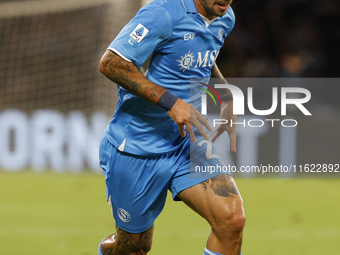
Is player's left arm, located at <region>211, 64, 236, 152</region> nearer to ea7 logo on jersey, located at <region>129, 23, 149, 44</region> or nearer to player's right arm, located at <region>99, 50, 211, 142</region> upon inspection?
player's right arm, located at <region>99, 50, 211, 142</region>

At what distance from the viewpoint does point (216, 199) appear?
2.92m

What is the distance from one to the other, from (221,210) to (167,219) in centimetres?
305

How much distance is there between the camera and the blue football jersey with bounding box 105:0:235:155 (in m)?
2.80

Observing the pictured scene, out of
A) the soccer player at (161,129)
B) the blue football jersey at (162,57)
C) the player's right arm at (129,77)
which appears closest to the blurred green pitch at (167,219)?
the soccer player at (161,129)

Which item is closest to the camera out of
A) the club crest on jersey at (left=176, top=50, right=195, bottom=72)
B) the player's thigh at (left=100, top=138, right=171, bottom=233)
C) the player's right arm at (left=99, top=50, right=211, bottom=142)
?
the player's right arm at (left=99, top=50, right=211, bottom=142)

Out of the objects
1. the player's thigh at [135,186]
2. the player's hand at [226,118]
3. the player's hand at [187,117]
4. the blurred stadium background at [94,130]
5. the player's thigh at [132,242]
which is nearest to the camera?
the player's hand at [187,117]

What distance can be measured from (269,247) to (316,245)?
438 mm

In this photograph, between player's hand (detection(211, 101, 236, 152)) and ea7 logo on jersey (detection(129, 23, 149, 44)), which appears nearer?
ea7 logo on jersey (detection(129, 23, 149, 44))

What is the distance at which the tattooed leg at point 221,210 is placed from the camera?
9.37 feet

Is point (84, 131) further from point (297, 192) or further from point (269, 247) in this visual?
point (269, 247)

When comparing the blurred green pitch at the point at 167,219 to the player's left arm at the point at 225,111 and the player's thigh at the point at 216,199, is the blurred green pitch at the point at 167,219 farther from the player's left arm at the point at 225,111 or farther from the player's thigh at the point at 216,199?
the player's thigh at the point at 216,199

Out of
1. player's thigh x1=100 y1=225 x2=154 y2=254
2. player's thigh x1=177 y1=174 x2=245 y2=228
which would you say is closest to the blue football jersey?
player's thigh x1=177 y1=174 x2=245 y2=228

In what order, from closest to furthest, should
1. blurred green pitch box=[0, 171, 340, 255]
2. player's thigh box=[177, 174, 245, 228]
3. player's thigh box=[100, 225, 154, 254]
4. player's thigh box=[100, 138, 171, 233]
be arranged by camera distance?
player's thigh box=[177, 174, 245, 228], player's thigh box=[100, 138, 171, 233], player's thigh box=[100, 225, 154, 254], blurred green pitch box=[0, 171, 340, 255]

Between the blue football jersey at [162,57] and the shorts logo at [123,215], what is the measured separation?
360 millimetres
